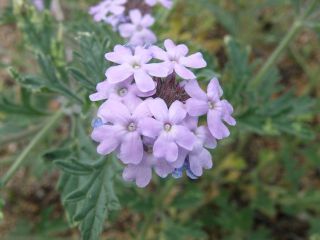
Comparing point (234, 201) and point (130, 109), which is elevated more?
point (130, 109)

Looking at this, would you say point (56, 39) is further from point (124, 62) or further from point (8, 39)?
point (8, 39)

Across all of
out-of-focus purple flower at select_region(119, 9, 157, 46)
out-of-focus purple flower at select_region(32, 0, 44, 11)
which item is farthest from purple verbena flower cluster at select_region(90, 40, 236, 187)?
out-of-focus purple flower at select_region(32, 0, 44, 11)

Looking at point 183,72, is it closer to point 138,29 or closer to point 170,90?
point 170,90

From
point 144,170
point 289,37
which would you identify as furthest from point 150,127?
point 289,37

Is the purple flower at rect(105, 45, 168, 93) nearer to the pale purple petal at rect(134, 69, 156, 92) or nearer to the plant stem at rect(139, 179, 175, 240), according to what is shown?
the pale purple petal at rect(134, 69, 156, 92)

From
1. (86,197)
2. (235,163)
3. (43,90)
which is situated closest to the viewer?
(86,197)

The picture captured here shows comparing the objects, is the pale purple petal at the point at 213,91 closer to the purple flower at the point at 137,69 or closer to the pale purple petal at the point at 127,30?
the purple flower at the point at 137,69

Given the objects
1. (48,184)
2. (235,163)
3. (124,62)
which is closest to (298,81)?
(235,163)
